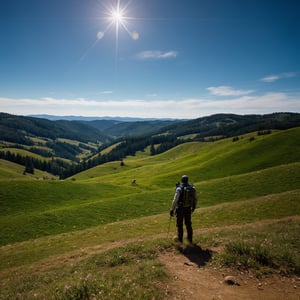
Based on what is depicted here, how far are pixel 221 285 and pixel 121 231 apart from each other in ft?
47.6

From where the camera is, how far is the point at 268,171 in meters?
40.8

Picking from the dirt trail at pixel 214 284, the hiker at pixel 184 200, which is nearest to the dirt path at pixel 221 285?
the dirt trail at pixel 214 284

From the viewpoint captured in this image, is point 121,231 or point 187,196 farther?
point 121,231

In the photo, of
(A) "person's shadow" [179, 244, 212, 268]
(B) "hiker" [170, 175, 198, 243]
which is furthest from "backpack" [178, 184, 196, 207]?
(A) "person's shadow" [179, 244, 212, 268]

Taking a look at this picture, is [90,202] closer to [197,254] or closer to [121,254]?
[121,254]

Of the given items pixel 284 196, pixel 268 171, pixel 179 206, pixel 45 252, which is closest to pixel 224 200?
pixel 284 196

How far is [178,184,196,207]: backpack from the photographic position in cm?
1326

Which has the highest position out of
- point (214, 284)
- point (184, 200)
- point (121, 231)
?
point (184, 200)

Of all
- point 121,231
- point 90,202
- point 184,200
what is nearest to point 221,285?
point 184,200

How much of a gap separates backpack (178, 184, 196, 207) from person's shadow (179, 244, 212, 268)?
2.53 meters

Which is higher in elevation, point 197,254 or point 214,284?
point 214,284

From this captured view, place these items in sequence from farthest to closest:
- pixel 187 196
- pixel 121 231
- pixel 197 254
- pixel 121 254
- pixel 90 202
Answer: pixel 90 202
pixel 121 231
pixel 187 196
pixel 121 254
pixel 197 254

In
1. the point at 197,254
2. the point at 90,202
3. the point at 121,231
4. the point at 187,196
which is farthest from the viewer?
the point at 90,202

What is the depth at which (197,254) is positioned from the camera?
39.9 feet
